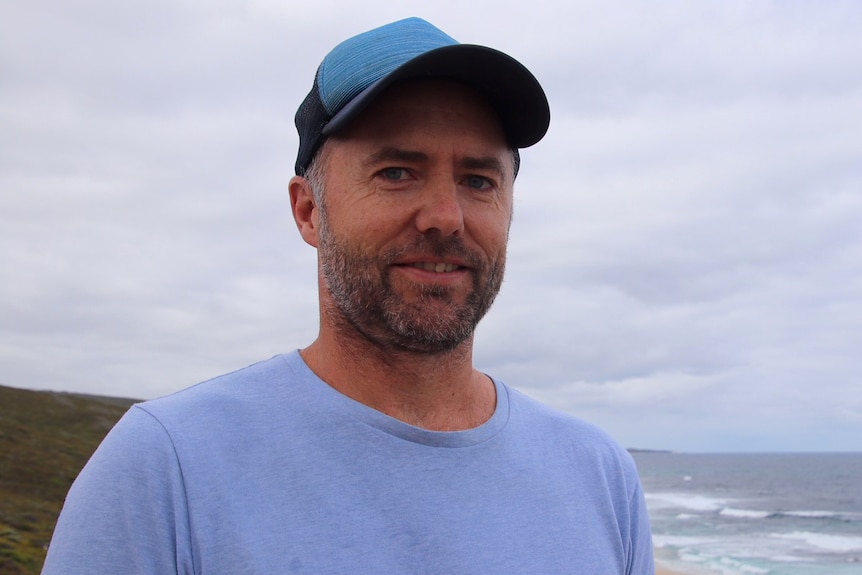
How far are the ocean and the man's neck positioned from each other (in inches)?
1216

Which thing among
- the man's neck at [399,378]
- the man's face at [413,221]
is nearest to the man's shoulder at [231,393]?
the man's neck at [399,378]

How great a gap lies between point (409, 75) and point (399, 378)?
75 cm

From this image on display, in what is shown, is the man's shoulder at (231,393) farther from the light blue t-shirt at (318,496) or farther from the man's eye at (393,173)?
the man's eye at (393,173)

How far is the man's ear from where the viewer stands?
7.39 feet

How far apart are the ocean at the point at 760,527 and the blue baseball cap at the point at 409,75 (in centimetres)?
3111

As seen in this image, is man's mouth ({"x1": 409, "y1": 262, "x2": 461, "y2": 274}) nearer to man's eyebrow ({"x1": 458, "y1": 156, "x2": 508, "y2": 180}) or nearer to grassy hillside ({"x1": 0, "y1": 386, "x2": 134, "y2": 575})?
man's eyebrow ({"x1": 458, "y1": 156, "x2": 508, "y2": 180})

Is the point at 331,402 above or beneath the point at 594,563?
above

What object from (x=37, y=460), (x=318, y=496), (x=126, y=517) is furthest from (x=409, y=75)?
(x=37, y=460)

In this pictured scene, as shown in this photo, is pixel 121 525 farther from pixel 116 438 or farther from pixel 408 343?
pixel 408 343

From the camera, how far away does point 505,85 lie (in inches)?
81.7

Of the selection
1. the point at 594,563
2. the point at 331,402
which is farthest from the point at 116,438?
the point at 594,563

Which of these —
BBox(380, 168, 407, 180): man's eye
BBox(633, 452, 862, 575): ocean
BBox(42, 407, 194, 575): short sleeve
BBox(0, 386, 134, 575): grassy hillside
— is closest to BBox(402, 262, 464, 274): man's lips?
BBox(380, 168, 407, 180): man's eye

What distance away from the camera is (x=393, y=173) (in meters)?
2.01

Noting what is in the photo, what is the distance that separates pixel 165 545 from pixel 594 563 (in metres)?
1.03
